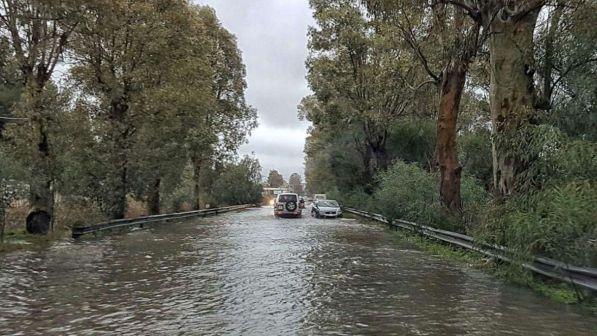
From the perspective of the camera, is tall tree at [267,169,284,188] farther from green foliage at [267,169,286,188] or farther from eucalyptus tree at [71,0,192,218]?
eucalyptus tree at [71,0,192,218]

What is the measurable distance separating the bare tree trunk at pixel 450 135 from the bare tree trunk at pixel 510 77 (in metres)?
5.76

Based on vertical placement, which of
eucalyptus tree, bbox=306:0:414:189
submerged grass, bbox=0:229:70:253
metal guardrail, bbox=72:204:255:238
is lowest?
submerged grass, bbox=0:229:70:253

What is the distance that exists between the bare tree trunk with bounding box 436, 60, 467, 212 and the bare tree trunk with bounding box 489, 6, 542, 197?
5759mm

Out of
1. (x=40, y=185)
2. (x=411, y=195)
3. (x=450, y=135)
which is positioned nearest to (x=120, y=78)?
(x=40, y=185)

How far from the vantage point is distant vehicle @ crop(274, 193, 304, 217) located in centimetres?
4172

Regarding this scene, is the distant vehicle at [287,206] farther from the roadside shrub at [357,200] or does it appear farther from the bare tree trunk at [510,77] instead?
the bare tree trunk at [510,77]

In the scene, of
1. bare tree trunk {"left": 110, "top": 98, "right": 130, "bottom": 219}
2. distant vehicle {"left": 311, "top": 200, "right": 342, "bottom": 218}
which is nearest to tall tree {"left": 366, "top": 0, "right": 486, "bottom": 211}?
bare tree trunk {"left": 110, "top": 98, "right": 130, "bottom": 219}

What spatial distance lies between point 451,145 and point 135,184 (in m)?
16.7

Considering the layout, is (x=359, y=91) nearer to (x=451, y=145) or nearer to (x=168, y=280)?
(x=451, y=145)

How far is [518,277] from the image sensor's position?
1090 centimetres

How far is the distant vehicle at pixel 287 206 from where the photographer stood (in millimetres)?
41719

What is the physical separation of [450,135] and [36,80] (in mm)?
16121

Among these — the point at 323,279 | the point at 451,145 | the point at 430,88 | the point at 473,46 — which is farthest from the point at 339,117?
the point at 323,279

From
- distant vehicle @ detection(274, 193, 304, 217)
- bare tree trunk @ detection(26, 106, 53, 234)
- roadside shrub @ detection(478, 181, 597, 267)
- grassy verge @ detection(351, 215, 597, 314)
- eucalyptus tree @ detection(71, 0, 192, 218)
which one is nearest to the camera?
roadside shrub @ detection(478, 181, 597, 267)
